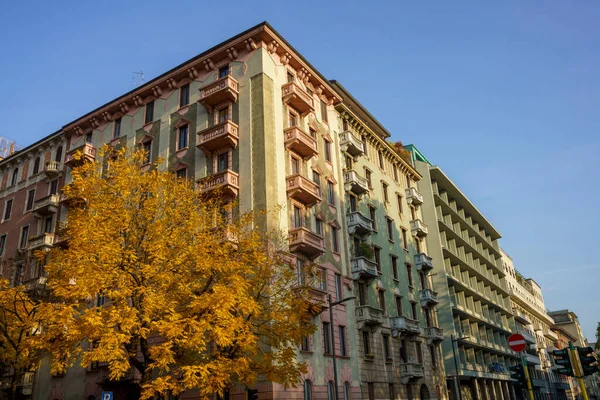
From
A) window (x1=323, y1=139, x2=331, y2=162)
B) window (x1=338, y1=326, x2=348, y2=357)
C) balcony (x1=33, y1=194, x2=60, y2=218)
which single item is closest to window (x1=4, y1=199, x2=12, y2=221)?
balcony (x1=33, y1=194, x2=60, y2=218)

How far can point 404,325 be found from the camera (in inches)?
1512

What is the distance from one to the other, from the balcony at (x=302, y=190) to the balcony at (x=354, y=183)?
6.15 meters

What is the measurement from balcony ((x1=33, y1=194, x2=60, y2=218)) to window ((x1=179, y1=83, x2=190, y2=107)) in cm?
1318

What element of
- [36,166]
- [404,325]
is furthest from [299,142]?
[36,166]

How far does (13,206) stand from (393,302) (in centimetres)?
3349

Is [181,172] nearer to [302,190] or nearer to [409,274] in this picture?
[302,190]

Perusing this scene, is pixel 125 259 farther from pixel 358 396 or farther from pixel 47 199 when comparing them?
pixel 47 199

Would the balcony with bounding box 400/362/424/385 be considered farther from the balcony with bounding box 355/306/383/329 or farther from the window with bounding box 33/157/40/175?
the window with bounding box 33/157/40/175

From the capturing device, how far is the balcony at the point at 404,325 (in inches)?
1500

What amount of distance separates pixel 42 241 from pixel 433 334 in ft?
105

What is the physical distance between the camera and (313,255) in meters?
31.2

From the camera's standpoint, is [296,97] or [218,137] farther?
[296,97]

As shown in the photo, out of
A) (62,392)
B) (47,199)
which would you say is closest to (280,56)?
(47,199)

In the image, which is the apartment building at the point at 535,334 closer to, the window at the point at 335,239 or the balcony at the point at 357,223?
the balcony at the point at 357,223
